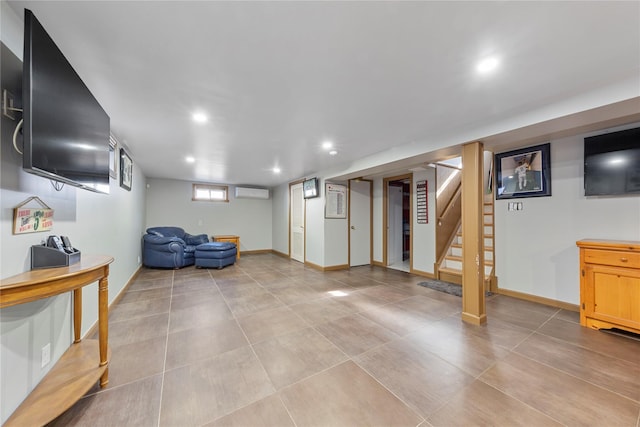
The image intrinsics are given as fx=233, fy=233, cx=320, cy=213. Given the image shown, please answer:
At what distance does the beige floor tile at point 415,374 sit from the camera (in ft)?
5.08

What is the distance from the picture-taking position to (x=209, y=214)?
281 inches

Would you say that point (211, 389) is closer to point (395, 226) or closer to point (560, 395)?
point (560, 395)

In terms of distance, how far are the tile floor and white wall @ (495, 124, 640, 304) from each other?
0.34 m

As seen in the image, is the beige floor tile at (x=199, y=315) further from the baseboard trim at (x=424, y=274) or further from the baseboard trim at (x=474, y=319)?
→ the baseboard trim at (x=424, y=274)

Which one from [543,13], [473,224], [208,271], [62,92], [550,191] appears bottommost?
[208,271]

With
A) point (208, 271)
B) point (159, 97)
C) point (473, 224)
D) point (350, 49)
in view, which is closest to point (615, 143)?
point (473, 224)

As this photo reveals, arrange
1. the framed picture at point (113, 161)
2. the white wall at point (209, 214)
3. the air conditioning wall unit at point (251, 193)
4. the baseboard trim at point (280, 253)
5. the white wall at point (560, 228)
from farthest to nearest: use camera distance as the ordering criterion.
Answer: the air conditioning wall unit at point (251, 193) < the baseboard trim at point (280, 253) < the white wall at point (209, 214) < the framed picture at point (113, 161) < the white wall at point (560, 228)

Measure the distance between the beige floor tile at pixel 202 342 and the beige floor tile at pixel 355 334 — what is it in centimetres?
86

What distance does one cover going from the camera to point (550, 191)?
315 cm

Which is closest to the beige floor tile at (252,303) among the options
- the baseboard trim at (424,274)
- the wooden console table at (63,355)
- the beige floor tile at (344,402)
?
the wooden console table at (63,355)

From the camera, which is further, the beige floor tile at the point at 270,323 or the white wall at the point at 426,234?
the white wall at the point at 426,234

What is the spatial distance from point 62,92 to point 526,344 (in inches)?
156

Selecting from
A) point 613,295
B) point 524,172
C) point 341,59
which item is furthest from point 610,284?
point 341,59

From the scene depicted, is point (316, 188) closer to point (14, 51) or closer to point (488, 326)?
point (488, 326)
